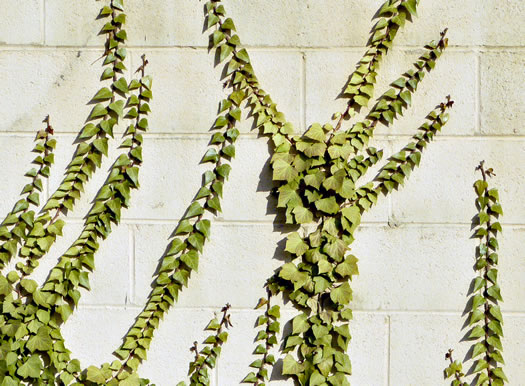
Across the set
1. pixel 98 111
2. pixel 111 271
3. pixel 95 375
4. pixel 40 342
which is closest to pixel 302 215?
pixel 111 271

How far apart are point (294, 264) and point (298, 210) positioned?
0.20 metres

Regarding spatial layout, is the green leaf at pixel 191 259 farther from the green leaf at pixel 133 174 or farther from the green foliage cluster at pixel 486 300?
the green foliage cluster at pixel 486 300

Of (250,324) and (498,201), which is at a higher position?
(498,201)

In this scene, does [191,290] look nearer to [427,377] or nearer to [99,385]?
[99,385]

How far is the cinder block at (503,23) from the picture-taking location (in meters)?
2.40

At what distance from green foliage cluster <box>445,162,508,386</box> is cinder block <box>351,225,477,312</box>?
0.04 metres

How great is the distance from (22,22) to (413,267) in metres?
1.71

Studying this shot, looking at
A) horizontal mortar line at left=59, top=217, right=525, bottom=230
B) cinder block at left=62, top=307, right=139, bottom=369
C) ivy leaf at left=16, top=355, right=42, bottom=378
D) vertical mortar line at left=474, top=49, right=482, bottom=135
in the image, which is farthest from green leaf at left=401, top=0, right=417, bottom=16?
ivy leaf at left=16, top=355, right=42, bottom=378

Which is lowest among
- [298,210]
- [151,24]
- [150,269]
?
[150,269]

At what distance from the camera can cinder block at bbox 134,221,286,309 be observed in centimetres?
247

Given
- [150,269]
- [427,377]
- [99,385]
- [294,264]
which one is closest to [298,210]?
[294,264]

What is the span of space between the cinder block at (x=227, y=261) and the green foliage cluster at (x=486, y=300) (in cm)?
72

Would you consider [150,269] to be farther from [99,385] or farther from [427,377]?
[427,377]

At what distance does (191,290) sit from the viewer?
8.15 feet
